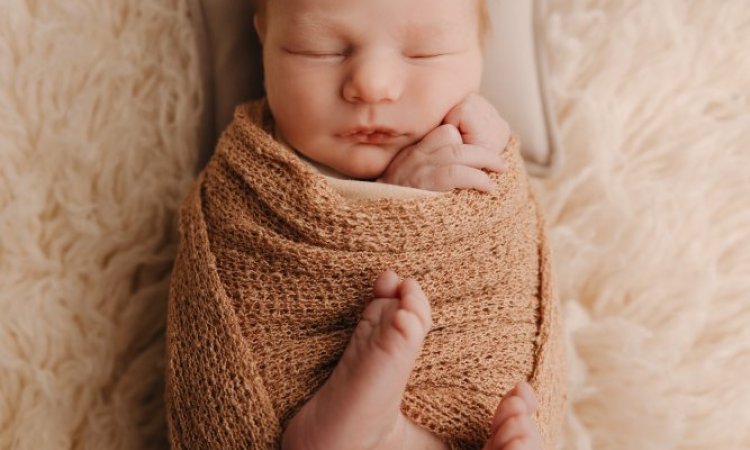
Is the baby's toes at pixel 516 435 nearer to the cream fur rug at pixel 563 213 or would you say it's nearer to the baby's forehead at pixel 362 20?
the cream fur rug at pixel 563 213

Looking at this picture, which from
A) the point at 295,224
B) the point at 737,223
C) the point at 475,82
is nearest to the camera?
the point at 295,224

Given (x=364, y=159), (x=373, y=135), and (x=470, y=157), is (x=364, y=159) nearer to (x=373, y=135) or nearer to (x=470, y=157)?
(x=373, y=135)

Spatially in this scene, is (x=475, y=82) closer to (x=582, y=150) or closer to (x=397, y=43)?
(x=397, y=43)

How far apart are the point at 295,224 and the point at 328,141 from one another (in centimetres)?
14

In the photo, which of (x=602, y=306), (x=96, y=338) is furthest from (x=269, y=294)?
(x=602, y=306)

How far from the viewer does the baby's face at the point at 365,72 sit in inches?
37.2

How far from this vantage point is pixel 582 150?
1.23m

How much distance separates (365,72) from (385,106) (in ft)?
0.19

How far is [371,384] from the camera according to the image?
2.66 feet

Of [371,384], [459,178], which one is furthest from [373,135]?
[371,384]

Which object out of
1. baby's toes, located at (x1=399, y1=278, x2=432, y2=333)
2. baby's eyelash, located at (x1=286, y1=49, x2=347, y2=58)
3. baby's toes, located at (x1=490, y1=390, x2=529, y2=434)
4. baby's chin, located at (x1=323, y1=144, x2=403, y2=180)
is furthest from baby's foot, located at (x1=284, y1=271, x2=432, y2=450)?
baby's eyelash, located at (x1=286, y1=49, x2=347, y2=58)

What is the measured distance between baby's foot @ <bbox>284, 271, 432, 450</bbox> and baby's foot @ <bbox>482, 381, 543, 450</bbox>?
0.36 ft

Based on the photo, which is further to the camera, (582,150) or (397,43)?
(582,150)

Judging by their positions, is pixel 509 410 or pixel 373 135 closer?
pixel 509 410
